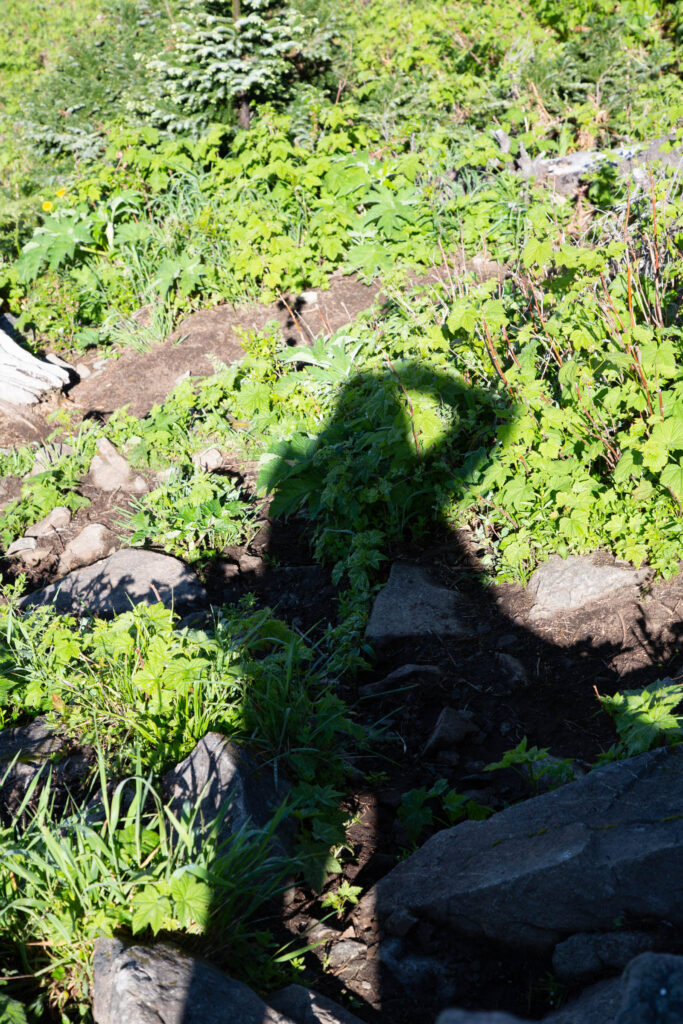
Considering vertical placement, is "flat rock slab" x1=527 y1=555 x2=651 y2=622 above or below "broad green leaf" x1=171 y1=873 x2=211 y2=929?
below

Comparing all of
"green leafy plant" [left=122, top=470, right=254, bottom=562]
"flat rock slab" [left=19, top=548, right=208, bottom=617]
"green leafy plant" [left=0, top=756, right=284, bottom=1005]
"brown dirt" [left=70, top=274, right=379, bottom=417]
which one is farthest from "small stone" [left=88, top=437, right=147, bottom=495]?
"green leafy plant" [left=0, top=756, right=284, bottom=1005]

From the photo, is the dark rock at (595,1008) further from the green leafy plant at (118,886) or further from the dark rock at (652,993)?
the green leafy plant at (118,886)

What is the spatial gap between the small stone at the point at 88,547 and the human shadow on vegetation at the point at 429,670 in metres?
0.97

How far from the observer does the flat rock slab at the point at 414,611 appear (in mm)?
3684

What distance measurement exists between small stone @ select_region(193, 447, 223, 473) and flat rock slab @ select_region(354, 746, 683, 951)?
10.6 ft

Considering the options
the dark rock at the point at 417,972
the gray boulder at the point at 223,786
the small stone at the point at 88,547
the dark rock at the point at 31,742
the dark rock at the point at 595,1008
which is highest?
the dark rock at the point at 595,1008

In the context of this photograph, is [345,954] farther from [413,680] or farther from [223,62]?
[223,62]

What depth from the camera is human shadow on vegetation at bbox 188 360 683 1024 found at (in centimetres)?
228

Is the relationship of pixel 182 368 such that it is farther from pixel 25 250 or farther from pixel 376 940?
pixel 376 940

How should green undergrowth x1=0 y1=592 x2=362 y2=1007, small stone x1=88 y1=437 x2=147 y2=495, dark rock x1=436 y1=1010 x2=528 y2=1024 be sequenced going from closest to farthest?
dark rock x1=436 y1=1010 x2=528 y2=1024, green undergrowth x1=0 y1=592 x2=362 y2=1007, small stone x1=88 y1=437 x2=147 y2=495

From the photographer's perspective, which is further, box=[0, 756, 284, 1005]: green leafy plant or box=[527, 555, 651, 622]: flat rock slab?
box=[527, 555, 651, 622]: flat rock slab

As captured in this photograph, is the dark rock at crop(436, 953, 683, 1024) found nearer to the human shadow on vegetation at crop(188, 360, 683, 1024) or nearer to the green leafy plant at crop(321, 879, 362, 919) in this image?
the human shadow on vegetation at crop(188, 360, 683, 1024)

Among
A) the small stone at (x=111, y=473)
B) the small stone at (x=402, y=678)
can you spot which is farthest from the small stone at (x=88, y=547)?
the small stone at (x=402, y=678)

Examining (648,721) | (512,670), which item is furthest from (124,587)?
(648,721)
